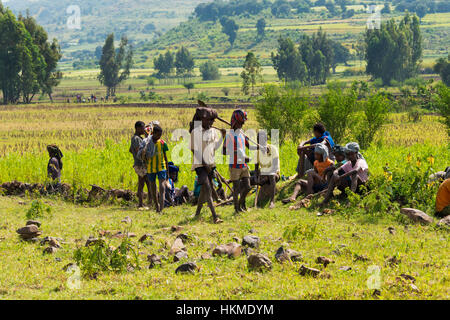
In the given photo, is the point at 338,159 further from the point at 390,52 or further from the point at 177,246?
the point at 390,52

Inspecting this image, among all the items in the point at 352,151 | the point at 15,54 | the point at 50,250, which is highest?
the point at 15,54

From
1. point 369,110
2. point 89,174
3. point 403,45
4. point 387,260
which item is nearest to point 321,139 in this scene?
point 387,260

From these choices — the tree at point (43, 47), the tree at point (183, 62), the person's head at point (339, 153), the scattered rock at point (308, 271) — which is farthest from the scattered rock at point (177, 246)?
the tree at point (183, 62)

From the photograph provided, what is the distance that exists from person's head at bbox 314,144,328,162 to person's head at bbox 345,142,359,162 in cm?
61

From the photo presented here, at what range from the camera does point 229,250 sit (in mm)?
7840

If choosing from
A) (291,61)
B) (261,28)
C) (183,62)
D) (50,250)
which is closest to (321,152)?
(50,250)

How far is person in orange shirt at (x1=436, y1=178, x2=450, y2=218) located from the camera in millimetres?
9516

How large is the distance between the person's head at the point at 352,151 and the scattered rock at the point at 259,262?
13.1ft

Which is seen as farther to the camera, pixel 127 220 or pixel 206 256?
pixel 127 220

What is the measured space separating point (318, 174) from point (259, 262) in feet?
15.1

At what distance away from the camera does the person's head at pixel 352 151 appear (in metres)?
10.5

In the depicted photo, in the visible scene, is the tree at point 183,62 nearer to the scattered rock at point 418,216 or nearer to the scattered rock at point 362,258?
the scattered rock at point 418,216
